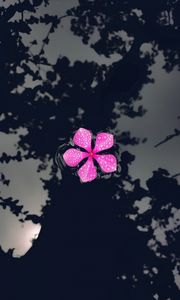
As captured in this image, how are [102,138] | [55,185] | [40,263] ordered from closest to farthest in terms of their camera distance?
[40,263], [102,138], [55,185]

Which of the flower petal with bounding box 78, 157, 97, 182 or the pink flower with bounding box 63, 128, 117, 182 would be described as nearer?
the pink flower with bounding box 63, 128, 117, 182

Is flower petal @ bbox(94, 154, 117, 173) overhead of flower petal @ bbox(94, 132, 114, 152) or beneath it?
beneath

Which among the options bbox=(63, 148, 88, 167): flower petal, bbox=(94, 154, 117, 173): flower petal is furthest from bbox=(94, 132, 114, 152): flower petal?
bbox=(63, 148, 88, 167): flower petal

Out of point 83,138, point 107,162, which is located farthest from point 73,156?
point 107,162

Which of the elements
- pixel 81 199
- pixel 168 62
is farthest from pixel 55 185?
pixel 168 62

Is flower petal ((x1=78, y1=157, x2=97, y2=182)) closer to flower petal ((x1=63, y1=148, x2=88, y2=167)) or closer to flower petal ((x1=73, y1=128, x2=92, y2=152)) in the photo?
flower petal ((x1=63, y1=148, x2=88, y2=167))

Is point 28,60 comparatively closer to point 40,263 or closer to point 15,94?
point 15,94

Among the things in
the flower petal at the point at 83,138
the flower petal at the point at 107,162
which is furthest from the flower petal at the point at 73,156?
the flower petal at the point at 107,162

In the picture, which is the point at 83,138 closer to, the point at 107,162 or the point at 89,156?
the point at 89,156
